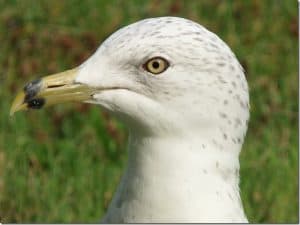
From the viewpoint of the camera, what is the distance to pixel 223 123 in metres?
4.43

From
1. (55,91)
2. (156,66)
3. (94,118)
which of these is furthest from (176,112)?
(94,118)

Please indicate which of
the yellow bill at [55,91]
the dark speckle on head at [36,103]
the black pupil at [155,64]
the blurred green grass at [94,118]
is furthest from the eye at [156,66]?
the blurred green grass at [94,118]

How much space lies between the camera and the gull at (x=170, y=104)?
440 cm

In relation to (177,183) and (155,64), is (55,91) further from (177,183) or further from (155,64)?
(177,183)

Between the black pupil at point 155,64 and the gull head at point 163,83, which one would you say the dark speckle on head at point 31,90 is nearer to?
the gull head at point 163,83

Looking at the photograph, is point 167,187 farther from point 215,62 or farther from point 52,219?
point 52,219

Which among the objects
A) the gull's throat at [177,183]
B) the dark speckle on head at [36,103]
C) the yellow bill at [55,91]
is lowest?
the gull's throat at [177,183]

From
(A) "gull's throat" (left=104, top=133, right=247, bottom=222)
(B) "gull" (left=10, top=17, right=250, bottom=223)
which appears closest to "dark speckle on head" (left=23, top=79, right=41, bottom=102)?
(B) "gull" (left=10, top=17, right=250, bottom=223)

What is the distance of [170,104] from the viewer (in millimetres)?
4422

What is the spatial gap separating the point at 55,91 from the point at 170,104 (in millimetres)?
394

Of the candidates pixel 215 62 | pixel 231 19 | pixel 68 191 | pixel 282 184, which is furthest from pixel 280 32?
pixel 215 62

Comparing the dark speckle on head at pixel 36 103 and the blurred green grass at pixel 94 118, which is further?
the blurred green grass at pixel 94 118

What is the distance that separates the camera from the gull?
440 centimetres

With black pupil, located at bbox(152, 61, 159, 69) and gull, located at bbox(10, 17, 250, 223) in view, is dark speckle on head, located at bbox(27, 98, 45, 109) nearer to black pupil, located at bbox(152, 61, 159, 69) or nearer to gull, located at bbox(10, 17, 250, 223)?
gull, located at bbox(10, 17, 250, 223)
